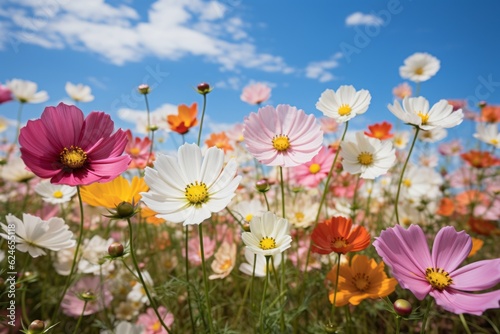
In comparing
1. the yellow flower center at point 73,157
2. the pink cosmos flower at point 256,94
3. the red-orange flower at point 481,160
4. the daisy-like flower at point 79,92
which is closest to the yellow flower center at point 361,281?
the yellow flower center at point 73,157

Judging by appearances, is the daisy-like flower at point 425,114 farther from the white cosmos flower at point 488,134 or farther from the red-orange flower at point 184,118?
the white cosmos flower at point 488,134

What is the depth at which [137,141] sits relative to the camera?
158 cm

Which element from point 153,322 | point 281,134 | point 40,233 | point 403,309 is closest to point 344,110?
point 281,134

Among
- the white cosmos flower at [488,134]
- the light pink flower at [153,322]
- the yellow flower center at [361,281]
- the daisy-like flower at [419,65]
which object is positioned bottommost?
the light pink flower at [153,322]

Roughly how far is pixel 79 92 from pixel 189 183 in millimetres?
1844

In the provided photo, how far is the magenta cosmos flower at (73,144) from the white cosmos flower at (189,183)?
0.24ft

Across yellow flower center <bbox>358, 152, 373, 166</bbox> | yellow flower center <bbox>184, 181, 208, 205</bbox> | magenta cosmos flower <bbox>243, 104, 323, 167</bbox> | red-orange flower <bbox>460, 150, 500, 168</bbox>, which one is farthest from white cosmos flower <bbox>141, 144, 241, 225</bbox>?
red-orange flower <bbox>460, 150, 500, 168</bbox>

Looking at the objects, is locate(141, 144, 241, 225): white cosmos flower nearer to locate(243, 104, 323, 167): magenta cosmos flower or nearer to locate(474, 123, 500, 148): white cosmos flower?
locate(243, 104, 323, 167): magenta cosmos flower

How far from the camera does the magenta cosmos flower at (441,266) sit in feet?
1.92

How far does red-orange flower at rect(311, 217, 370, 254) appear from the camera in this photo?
2.39 feet

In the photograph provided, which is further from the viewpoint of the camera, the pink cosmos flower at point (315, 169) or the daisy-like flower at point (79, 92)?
the daisy-like flower at point (79, 92)

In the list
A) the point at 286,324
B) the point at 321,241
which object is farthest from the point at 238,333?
the point at 321,241

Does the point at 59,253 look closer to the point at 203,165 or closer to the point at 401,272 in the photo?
the point at 203,165

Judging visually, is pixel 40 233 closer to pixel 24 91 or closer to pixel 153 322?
pixel 153 322
